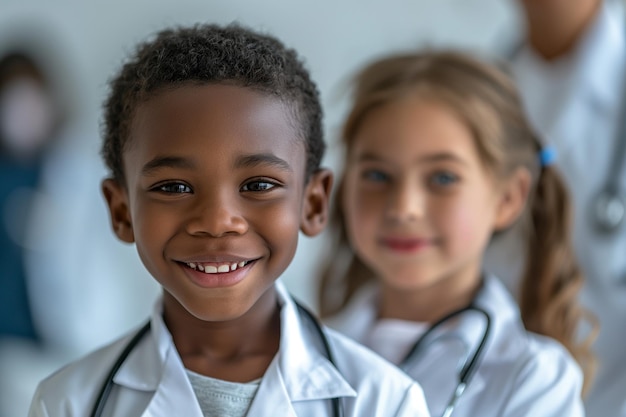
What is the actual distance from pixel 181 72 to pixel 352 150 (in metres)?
0.57

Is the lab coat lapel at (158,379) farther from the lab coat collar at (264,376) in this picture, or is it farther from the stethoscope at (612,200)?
the stethoscope at (612,200)

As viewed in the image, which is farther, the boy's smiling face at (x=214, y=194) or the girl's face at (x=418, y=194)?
the girl's face at (x=418, y=194)

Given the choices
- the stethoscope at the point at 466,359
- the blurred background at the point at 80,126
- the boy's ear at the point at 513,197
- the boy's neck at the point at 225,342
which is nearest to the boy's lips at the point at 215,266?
the boy's neck at the point at 225,342

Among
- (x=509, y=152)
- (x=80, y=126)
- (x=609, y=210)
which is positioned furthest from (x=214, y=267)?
(x=80, y=126)

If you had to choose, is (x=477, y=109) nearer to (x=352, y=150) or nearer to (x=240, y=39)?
(x=352, y=150)

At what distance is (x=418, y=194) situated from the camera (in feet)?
3.96

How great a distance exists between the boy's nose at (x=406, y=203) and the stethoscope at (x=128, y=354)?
0.97ft

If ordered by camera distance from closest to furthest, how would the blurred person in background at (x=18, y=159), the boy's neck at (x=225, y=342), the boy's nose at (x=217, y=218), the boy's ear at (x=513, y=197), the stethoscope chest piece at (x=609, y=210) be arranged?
the boy's nose at (x=217, y=218)
the boy's neck at (x=225, y=342)
the boy's ear at (x=513, y=197)
the stethoscope chest piece at (x=609, y=210)
the blurred person in background at (x=18, y=159)

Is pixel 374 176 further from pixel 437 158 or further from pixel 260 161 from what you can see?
pixel 260 161

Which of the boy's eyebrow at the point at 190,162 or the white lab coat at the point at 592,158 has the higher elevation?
the boy's eyebrow at the point at 190,162

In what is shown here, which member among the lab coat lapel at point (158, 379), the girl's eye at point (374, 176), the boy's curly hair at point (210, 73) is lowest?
the lab coat lapel at point (158, 379)

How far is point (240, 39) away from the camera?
0.82 m

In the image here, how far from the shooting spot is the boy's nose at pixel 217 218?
0.75 m

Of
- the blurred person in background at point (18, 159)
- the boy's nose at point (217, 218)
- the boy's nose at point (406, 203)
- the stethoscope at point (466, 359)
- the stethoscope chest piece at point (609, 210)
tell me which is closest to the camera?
the boy's nose at point (217, 218)
